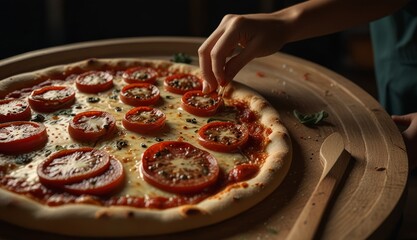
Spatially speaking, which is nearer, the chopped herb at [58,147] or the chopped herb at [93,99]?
the chopped herb at [58,147]

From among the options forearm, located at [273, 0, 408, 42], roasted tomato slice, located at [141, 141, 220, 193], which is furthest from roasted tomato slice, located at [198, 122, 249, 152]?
forearm, located at [273, 0, 408, 42]

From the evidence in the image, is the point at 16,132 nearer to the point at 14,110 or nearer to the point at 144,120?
the point at 14,110

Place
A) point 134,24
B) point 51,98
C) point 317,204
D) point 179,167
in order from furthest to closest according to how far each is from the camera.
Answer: point 134,24
point 51,98
point 179,167
point 317,204

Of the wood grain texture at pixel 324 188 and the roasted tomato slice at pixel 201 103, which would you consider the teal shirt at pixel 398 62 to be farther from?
the roasted tomato slice at pixel 201 103

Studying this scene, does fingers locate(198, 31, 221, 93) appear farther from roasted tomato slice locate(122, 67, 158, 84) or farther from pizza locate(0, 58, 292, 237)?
roasted tomato slice locate(122, 67, 158, 84)

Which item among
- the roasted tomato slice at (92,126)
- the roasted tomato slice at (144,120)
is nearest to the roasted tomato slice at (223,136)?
the roasted tomato slice at (144,120)

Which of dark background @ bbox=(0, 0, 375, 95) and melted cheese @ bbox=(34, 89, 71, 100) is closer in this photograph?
melted cheese @ bbox=(34, 89, 71, 100)

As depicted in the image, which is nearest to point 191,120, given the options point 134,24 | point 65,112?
point 65,112
